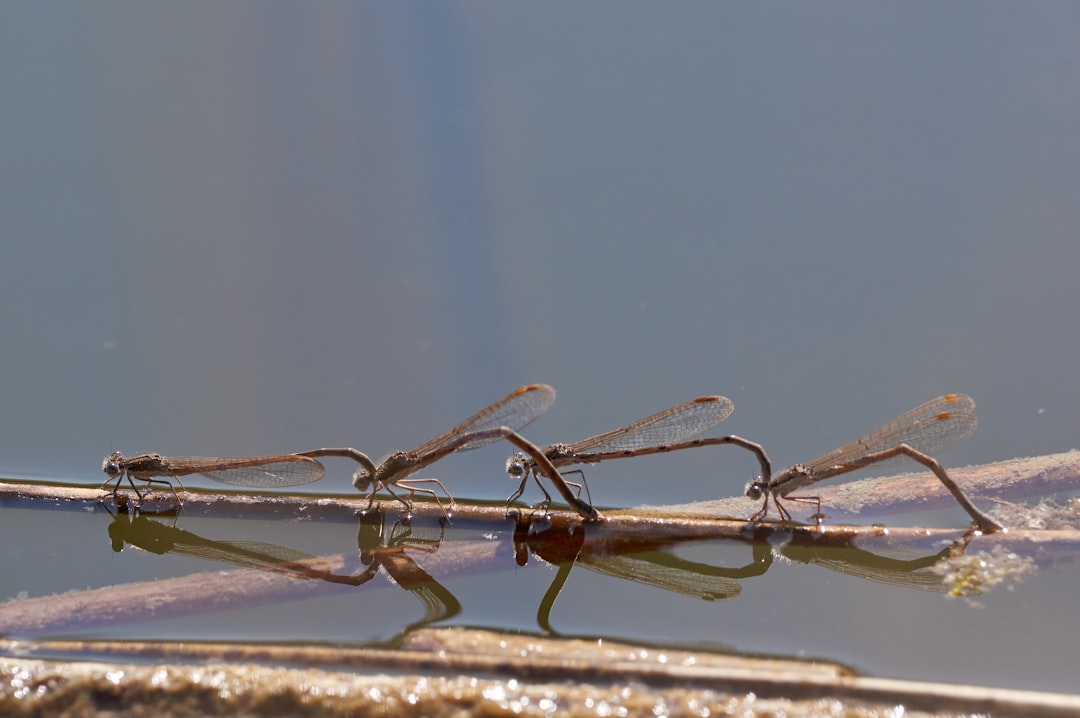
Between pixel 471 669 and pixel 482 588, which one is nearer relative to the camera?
pixel 471 669

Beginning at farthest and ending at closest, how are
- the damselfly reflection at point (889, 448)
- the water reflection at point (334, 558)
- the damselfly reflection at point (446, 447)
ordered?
1. the damselfly reflection at point (446, 447)
2. the damselfly reflection at point (889, 448)
3. the water reflection at point (334, 558)

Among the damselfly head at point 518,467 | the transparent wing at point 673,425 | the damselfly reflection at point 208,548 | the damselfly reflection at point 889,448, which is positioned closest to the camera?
the damselfly reflection at point 208,548

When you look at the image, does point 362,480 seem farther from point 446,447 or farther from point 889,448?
point 889,448

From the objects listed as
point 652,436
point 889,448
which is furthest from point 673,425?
point 889,448

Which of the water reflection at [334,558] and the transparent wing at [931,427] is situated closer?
the water reflection at [334,558]

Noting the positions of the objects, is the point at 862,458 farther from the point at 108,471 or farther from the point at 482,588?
the point at 108,471

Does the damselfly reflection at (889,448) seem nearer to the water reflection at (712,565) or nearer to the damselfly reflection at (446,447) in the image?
the water reflection at (712,565)

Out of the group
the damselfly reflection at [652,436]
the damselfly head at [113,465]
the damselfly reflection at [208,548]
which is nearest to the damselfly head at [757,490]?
the damselfly reflection at [652,436]

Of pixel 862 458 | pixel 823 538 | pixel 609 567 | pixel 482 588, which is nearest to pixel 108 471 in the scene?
pixel 482 588
